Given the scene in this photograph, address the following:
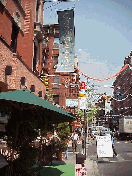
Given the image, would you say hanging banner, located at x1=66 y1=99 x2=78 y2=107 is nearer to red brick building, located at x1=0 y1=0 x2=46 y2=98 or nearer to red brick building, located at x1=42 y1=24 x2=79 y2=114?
red brick building, located at x1=42 y1=24 x2=79 y2=114

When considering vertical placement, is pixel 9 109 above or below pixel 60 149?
above

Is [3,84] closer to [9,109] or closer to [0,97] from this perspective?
[9,109]

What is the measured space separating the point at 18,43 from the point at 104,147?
9176mm

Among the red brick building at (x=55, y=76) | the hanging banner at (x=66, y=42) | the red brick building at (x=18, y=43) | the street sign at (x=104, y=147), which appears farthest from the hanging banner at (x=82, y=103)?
the red brick building at (x=55, y=76)

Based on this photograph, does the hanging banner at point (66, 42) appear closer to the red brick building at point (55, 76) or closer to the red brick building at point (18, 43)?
the red brick building at point (18, 43)

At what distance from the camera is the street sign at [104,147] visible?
40.2 feet

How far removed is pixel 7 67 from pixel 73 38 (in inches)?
280

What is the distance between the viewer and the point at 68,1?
13.1 metres

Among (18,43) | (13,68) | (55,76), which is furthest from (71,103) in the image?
(13,68)

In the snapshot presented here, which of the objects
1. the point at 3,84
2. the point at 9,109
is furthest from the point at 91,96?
the point at 9,109

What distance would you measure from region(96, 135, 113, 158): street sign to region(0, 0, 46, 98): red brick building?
18.8 feet

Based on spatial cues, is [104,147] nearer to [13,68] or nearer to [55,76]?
[13,68]

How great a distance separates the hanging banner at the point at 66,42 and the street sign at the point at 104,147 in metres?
5.76

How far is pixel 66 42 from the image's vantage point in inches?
607
